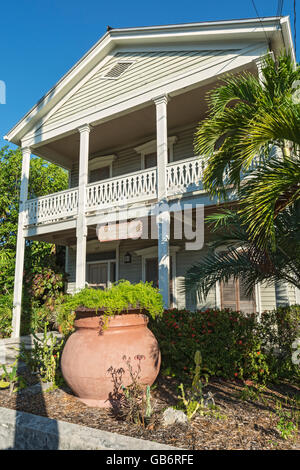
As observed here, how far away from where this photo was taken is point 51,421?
10.1ft

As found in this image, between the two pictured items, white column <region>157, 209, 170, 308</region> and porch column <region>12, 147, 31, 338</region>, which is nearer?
white column <region>157, 209, 170, 308</region>

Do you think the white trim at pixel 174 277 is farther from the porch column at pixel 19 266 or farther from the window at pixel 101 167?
the porch column at pixel 19 266

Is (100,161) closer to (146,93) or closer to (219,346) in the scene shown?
(146,93)

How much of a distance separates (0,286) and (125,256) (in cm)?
557

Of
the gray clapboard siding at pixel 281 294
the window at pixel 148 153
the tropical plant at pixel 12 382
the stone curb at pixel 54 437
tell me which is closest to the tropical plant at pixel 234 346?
the gray clapboard siding at pixel 281 294

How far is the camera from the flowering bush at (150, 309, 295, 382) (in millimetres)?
5238

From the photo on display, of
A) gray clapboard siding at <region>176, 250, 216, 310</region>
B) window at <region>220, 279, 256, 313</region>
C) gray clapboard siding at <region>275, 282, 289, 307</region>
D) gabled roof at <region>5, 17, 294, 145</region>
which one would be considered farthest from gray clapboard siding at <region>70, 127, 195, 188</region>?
gray clapboard siding at <region>275, 282, 289, 307</region>

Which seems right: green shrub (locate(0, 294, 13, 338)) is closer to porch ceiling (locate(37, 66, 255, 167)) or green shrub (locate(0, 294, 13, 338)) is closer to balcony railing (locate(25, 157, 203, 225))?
balcony railing (locate(25, 157, 203, 225))

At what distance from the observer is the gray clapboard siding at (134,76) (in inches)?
310

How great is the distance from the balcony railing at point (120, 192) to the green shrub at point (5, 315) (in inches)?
129

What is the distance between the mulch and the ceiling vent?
841 centimetres
